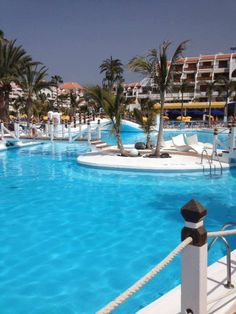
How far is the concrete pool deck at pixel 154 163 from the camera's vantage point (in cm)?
1399

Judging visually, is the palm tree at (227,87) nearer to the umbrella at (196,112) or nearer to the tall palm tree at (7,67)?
the umbrella at (196,112)

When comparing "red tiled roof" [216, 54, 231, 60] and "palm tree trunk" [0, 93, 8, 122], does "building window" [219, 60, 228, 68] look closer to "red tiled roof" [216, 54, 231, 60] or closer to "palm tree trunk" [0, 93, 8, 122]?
"red tiled roof" [216, 54, 231, 60]

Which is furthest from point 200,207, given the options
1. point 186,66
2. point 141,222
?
point 186,66

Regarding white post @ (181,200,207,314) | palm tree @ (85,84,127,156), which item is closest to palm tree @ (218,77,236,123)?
palm tree @ (85,84,127,156)

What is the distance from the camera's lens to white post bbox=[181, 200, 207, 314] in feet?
7.85

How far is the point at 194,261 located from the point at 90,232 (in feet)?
18.2

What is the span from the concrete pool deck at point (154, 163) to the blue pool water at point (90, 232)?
1.37 feet

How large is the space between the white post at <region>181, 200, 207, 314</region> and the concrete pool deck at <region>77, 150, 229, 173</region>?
11376 millimetres

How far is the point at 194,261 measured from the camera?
2471mm

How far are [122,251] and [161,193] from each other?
15.4 ft

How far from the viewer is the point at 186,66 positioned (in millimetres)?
80938

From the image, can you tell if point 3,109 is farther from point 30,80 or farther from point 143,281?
point 143,281

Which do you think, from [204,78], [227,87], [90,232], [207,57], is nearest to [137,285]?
[90,232]

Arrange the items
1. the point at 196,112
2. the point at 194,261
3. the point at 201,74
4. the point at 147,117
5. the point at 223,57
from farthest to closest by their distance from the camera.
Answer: the point at 201,74, the point at 223,57, the point at 196,112, the point at 147,117, the point at 194,261
